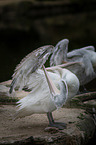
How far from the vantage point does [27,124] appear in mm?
2912

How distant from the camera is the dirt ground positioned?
258 centimetres

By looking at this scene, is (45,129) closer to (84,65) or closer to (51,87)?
(51,87)

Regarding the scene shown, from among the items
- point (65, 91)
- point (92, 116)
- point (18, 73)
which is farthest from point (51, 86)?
point (92, 116)

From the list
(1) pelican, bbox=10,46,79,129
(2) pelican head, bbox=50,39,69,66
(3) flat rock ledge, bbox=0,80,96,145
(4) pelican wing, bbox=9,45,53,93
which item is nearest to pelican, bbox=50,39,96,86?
(2) pelican head, bbox=50,39,69,66

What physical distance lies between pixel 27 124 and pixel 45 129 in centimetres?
30

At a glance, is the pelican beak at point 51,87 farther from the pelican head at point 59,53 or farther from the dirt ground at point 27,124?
the pelican head at point 59,53

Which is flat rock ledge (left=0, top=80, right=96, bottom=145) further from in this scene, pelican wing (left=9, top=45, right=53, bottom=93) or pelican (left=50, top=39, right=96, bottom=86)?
pelican (left=50, top=39, right=96, bottom=86)

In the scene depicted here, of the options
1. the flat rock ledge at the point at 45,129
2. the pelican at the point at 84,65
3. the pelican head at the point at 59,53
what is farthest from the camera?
the pelican at the point at 84,65

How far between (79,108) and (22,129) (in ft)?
2.98

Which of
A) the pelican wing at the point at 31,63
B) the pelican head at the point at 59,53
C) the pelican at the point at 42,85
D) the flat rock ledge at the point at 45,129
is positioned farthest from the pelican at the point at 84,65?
the pelican wing at the point at 31,63

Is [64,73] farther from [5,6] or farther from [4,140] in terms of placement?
[5,6]

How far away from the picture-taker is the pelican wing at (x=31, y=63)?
2.56 metres

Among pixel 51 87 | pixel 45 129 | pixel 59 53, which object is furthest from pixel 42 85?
pixel 59 53

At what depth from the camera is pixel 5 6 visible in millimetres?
17938
